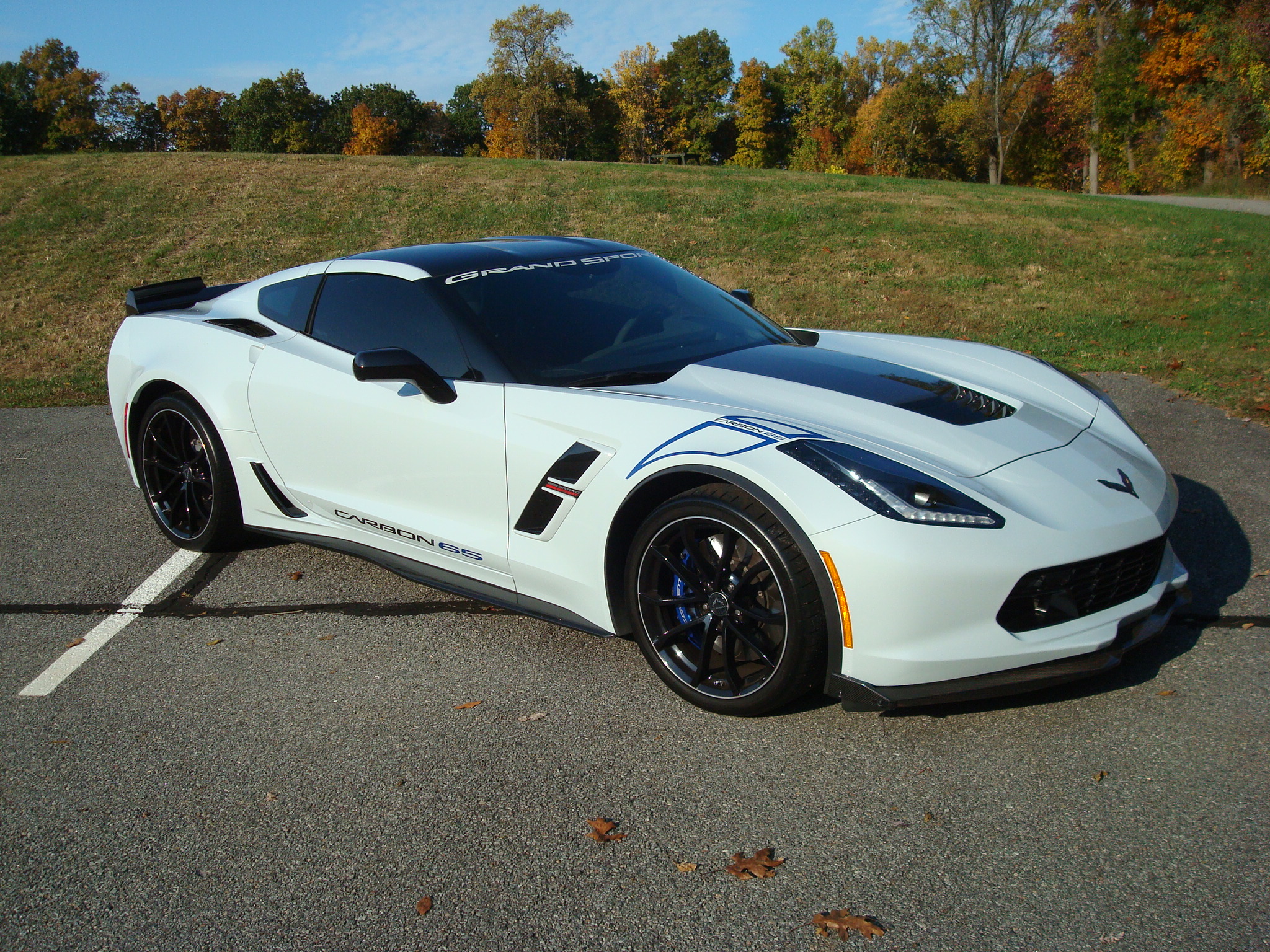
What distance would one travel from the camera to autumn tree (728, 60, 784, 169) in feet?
206

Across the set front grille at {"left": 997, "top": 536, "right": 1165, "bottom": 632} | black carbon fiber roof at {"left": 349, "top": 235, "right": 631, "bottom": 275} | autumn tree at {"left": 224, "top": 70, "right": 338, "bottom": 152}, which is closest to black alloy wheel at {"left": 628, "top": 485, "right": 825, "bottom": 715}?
front grille at {"left": 997, "top": 536, "right": 1165, "bottom": 632}

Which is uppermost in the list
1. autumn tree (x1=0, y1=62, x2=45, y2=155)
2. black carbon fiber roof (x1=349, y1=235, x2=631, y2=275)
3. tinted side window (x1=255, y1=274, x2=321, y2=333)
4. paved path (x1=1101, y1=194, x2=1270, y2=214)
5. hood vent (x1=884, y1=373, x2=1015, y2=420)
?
autumn tree (x1=0, y1=62, x2=45, y2=155)

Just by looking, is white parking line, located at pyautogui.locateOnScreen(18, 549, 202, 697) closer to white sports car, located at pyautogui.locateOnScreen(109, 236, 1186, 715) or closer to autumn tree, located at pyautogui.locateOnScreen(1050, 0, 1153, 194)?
white sports car, located at pyautogui.locateOnScreen(109, 236, 1186, 715)

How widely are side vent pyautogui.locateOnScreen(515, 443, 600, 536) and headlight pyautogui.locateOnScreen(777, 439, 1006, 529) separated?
2.23ft

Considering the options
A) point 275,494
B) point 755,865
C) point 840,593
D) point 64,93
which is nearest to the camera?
point 755,865

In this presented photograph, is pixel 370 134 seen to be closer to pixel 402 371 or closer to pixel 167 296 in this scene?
pixel 167 296

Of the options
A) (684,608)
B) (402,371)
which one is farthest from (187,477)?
(684,608)

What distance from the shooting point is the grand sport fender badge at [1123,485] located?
2883mm

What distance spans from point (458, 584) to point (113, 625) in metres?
1.55

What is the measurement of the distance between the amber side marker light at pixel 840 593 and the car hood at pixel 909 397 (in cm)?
43

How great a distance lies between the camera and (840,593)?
2.55m

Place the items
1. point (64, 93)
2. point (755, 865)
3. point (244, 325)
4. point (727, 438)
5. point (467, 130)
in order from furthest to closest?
point (467, 130) < point (64, 93) < point (244, 325) < point (727, 438) < point (755, 865)

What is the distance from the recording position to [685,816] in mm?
2461

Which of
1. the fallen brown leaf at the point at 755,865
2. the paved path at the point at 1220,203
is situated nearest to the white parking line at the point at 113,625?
the fallen brown leaf at the point at 755,865
